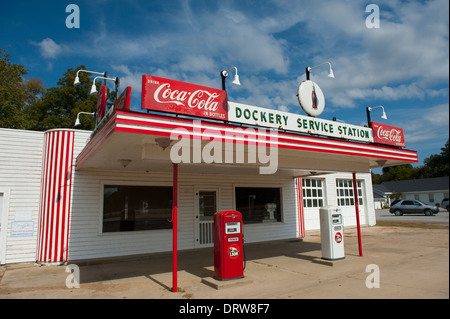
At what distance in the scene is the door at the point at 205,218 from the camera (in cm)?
1094

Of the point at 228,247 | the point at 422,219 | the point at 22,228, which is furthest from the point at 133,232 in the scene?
the point at 422,219

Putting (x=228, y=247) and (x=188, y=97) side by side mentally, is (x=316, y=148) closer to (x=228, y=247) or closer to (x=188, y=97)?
(x=228, y=247)

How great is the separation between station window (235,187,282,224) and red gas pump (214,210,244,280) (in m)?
5.31

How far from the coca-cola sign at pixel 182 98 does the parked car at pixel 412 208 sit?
27463 millimetres

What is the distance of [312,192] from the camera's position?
15.6 meters

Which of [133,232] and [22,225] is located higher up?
[22,225]

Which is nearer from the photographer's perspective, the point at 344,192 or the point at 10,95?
the point at 344,192

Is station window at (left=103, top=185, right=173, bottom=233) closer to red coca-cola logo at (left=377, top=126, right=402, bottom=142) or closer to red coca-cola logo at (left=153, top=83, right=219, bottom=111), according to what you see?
red coca-cola logo at (left=153, top=83, right=219, bottom=111)

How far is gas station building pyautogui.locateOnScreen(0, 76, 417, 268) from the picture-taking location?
19.9ft

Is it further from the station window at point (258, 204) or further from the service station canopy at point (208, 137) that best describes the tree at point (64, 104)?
the service station canopy at point (208, 137)

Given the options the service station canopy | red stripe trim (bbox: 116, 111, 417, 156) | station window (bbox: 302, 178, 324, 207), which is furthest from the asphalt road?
red stripe trim (bbox: 116, 111, 417, 156)

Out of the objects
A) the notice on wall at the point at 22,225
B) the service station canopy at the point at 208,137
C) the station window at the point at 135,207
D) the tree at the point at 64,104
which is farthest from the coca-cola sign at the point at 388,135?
the tree at the point at 64,104

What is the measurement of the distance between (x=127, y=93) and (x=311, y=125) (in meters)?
5.35

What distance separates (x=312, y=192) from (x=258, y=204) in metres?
4.32
